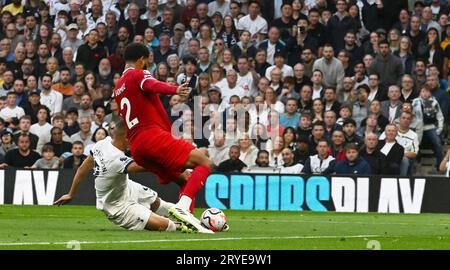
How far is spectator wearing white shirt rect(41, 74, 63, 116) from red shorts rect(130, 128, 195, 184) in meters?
12.6

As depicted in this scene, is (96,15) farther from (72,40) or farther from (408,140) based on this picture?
(408,140)

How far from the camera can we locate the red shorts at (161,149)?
45.0ft

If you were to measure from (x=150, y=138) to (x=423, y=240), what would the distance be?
11.1ft

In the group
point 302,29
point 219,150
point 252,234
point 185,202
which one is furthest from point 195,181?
point 302,29

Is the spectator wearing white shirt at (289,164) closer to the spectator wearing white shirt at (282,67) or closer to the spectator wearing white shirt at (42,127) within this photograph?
the spectator wearing white shirt at (282,67)

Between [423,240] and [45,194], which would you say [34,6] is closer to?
[45,194]

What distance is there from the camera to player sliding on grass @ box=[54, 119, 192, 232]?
14.1 m

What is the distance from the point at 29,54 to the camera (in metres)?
28.0

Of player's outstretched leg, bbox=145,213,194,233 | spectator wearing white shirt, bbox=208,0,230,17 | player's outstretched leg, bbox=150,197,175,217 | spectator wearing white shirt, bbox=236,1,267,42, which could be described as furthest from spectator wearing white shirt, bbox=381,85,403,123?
player's outstretched leg, bbox=145,213,194,233

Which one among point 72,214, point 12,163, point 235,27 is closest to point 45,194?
point 12,163

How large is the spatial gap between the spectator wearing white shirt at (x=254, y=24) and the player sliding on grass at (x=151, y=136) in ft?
41.6

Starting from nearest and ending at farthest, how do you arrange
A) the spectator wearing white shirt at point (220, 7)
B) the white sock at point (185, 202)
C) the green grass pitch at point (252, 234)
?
the green grass pitch at point (252, 234) < the white sock at point (185, 202) < the spectator wearing white shirt at point (220, 7)

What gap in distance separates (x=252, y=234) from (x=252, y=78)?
11.7 metres

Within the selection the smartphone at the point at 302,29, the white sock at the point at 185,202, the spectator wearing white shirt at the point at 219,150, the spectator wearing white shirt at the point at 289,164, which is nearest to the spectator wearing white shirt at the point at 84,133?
the spectator wearing white shirt at the point at 219,150
